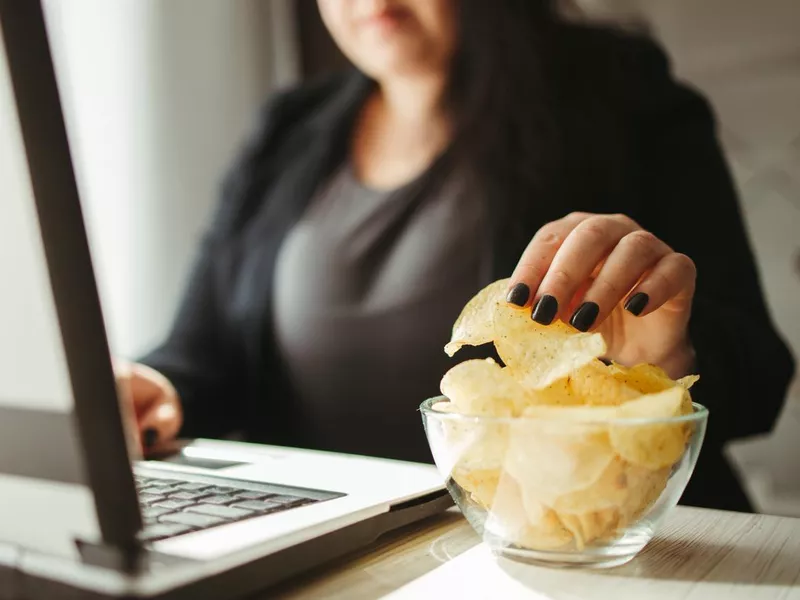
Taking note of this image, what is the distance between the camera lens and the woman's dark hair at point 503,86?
3.43 ft

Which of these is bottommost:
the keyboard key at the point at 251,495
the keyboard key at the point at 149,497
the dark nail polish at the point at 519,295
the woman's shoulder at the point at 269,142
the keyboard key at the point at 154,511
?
the keyboard key at the point at 251,495

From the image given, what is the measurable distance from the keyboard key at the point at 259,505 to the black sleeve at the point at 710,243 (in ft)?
1.35

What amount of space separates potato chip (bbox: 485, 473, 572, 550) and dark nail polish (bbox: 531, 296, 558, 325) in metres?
0.10

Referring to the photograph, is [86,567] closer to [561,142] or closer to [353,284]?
[353,284]

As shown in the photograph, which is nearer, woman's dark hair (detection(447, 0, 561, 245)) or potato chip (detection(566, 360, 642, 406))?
potato chip (detection(566, 360, 642, 406))

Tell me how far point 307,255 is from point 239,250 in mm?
187

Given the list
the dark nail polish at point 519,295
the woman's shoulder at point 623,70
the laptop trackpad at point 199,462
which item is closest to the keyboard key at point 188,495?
the laptop trackpad at point 199,462

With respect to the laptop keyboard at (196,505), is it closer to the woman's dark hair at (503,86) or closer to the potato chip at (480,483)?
the potato chip at (480,483)

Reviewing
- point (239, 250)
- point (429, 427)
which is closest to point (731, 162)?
point (239, 250)

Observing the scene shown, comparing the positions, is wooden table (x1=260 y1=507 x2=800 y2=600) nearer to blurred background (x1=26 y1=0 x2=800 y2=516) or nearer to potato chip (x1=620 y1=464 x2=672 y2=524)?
potato chip (x1=620 y1=464 x2=672 y2=524)

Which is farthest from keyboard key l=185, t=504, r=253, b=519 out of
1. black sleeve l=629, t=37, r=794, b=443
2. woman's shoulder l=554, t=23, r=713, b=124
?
woman's shoulder l=554, t=23, r=713, b=124

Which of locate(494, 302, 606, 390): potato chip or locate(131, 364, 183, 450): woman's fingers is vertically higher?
locate(494, 302, 606, 390): potato chip

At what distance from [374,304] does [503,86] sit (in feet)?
1.21

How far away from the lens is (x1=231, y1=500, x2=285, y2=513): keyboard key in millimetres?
448
